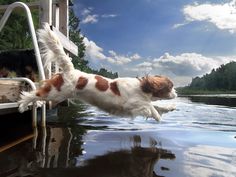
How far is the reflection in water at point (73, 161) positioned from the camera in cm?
481

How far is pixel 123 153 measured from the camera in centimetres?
597

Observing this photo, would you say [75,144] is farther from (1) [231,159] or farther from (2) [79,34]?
(2) [79,34]

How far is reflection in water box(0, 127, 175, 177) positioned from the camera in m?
4.81

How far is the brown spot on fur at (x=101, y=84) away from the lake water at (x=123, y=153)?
2.85 feet

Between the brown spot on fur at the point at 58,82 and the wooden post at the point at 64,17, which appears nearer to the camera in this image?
the brown spot on fur at the point at 58,82

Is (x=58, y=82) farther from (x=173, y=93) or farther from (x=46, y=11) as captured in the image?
(x=46, y=11)

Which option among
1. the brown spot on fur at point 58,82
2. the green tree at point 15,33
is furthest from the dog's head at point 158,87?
the green tree at point 15,33

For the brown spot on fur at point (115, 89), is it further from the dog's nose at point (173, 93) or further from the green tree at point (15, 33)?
the green tree at point (15, 33)

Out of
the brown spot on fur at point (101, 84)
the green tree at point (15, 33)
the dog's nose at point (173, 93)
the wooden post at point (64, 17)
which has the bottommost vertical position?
the dog's nose at point (173, 93)

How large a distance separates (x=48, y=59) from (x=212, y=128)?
174 inches

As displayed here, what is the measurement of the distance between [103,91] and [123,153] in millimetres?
979

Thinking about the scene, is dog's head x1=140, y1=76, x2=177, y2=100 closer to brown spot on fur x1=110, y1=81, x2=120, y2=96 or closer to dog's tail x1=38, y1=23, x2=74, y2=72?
brown spot on fur x1=110, y1=81, x2=120, y2=96

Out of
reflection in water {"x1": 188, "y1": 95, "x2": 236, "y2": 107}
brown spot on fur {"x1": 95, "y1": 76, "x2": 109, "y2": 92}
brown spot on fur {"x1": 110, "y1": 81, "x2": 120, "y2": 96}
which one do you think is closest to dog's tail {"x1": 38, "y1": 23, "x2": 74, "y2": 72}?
brown spot on fur {"x1": 95, "y1": 76, "x2": 109, "y2": 92}

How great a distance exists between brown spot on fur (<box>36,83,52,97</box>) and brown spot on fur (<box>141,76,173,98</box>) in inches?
54.9
